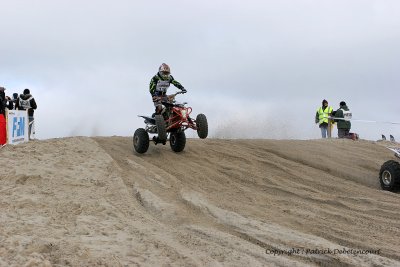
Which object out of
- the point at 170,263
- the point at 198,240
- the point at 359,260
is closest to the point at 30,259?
the point at 170,263

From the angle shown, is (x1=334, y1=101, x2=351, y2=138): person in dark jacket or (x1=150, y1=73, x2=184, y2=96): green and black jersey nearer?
(x1=150, y1=73, x2=184, y2=96): green and black jersey

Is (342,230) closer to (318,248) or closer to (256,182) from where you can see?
(318,248)

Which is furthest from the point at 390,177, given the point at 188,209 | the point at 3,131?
the point at 3,131

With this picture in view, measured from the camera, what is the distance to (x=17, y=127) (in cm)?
1179

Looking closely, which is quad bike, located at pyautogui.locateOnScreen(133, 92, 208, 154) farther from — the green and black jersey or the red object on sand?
the red object on sand

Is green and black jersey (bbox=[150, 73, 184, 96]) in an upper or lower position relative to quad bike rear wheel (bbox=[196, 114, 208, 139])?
upper

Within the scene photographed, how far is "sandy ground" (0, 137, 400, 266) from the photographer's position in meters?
3.96

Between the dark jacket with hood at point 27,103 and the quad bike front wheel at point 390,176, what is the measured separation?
10531 millimetres

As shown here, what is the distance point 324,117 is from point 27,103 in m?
10.0

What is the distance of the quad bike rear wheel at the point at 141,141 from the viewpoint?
942 centimetres

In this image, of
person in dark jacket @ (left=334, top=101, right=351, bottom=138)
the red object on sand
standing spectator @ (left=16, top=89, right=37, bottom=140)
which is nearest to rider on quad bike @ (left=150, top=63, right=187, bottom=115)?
the red object on sand

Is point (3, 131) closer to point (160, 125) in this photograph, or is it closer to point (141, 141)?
point (141, 141)

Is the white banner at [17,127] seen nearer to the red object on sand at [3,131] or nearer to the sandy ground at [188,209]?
the red object on sand at [3,131]

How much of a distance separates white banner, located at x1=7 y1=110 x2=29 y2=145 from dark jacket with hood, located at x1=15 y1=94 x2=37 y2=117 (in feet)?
4.64
